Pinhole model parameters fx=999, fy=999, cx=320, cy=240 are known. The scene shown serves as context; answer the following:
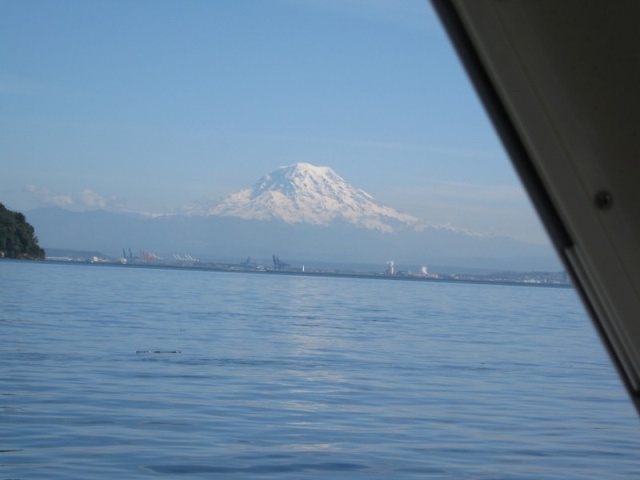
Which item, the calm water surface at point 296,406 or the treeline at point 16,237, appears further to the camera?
the treeline at point 16,237

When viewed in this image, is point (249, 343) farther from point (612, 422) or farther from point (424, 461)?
point (424, 461)

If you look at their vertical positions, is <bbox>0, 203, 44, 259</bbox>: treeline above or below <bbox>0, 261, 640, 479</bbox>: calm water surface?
above

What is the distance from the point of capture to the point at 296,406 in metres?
11.9

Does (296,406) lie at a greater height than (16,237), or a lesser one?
lesser

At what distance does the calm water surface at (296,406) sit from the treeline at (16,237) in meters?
67.0

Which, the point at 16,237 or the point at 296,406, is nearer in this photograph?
the point at 296,406

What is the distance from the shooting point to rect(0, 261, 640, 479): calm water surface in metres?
8.49

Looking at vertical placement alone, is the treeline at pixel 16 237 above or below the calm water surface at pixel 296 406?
above

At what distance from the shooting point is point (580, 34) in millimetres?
1379

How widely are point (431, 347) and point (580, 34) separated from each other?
19.9 m

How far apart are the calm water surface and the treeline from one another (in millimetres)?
66982

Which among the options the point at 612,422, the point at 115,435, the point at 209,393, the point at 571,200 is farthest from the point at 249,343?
the point at 571,200

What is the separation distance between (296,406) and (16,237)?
8457cm

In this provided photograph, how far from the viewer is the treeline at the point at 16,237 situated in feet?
286
